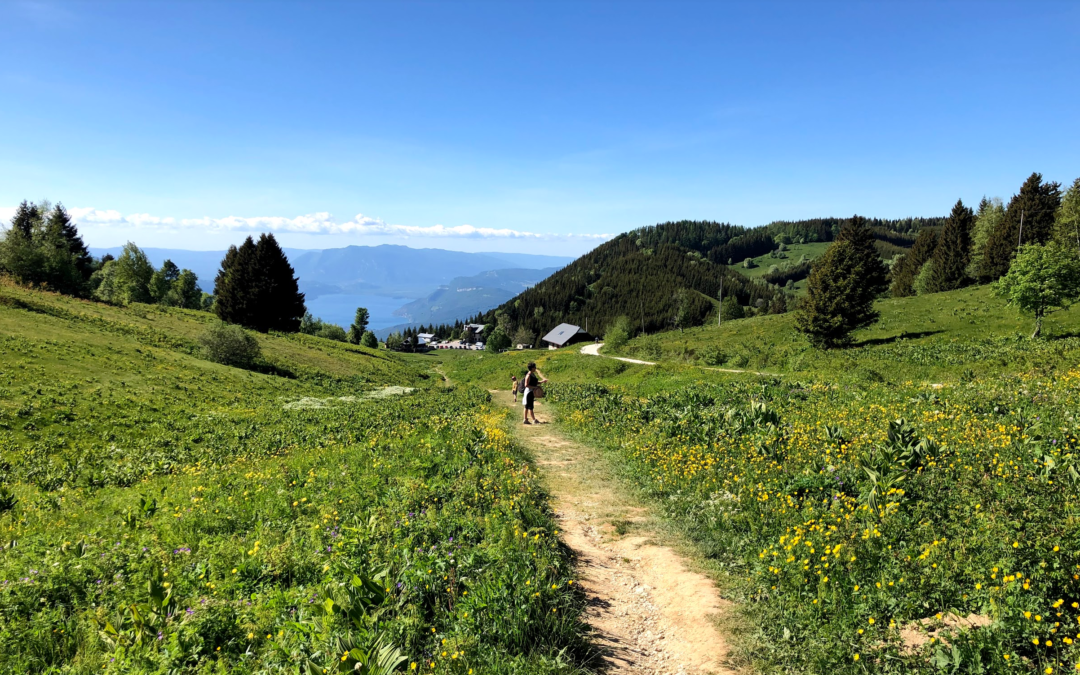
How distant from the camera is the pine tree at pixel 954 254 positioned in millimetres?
71562

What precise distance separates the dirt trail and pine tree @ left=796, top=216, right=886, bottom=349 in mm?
38275

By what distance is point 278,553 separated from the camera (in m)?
6.47

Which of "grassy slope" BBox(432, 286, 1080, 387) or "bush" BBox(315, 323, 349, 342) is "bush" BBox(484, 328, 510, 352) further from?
"grassy slope" BBox(432, 286, 1080, 387)

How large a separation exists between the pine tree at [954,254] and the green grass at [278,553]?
85.6 metres

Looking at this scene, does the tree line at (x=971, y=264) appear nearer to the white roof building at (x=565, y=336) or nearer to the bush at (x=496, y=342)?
the white roof building at (x=565, y=336)

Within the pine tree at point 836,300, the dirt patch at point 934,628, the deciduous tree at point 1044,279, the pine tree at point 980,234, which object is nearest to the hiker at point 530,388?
the dirt patch at point 934,628

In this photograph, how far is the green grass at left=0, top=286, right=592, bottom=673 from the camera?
189 inches

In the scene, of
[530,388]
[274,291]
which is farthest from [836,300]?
[274,291]

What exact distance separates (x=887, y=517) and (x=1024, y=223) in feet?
255

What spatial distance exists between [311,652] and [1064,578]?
7.68 m

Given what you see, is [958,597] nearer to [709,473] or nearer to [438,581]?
[709,473]

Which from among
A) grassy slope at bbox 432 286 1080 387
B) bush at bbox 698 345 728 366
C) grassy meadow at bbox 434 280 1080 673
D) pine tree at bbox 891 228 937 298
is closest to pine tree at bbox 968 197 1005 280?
pine tree at bbox 891 228 937 298

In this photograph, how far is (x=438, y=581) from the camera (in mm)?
5672

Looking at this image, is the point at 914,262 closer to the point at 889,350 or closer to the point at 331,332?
the point at 889,350
